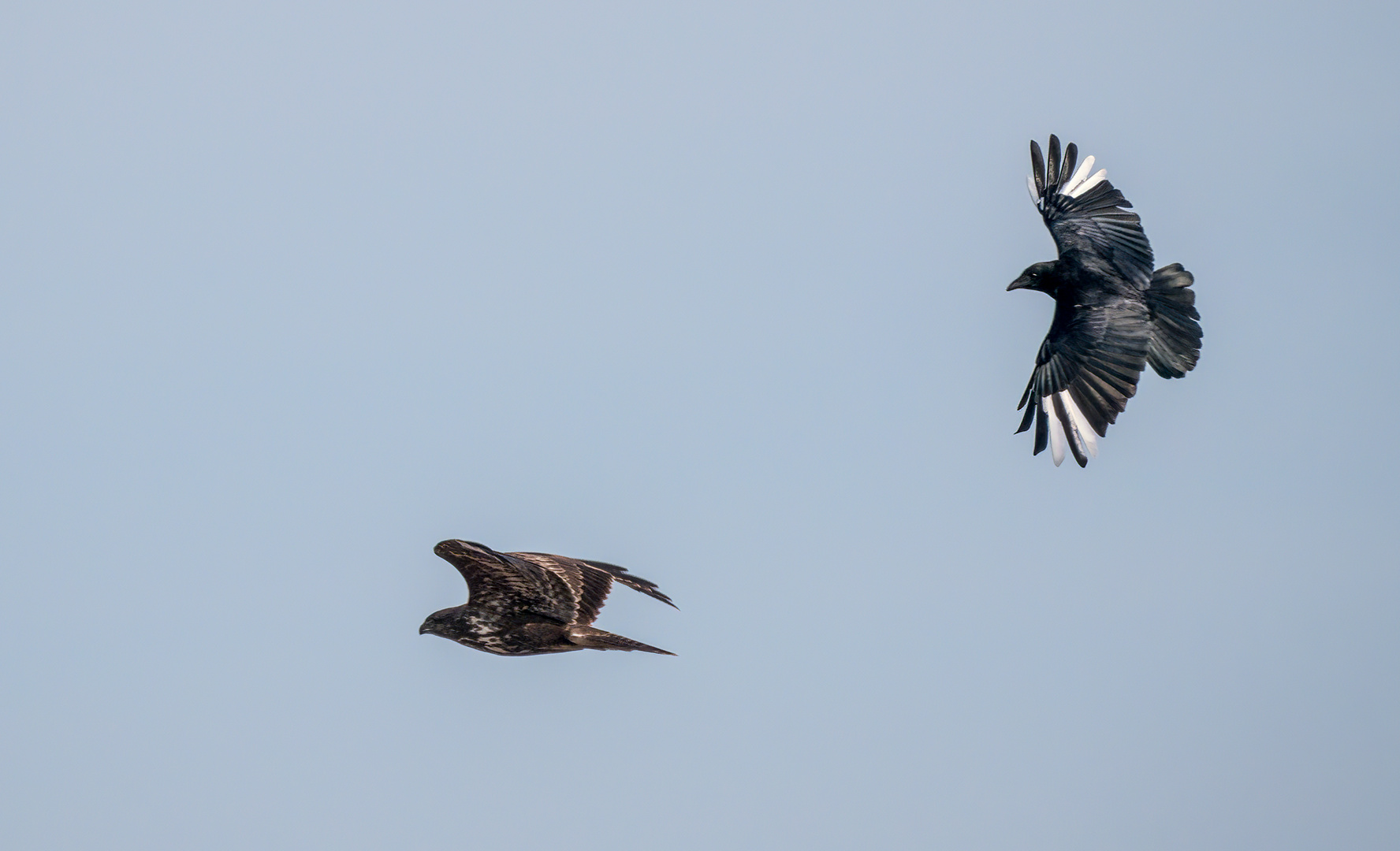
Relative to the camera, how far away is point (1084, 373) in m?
29.6

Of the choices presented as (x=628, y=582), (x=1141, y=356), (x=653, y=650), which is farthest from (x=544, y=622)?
(x=1141, y=356)

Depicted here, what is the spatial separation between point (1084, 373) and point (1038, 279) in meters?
3.80

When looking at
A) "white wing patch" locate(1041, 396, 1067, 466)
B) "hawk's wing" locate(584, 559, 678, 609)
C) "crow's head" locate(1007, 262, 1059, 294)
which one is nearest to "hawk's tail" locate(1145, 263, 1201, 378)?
"crow's head" locate(1007, 262, 1059, 294)

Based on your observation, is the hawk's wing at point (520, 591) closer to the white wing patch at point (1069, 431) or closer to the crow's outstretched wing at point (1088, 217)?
the white wing patch at point (1069, 431)

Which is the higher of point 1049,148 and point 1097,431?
point 1049,148

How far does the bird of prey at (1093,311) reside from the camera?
95.7ft

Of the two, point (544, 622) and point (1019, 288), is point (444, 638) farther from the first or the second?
point (1019, 288)

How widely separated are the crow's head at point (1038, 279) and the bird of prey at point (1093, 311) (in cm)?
2

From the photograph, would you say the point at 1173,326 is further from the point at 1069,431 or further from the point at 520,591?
the point at 520,591

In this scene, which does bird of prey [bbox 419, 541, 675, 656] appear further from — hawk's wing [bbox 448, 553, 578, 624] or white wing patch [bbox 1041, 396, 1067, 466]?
white wing patch [bbox 1041, 396, 1067, 466]

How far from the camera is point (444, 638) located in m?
26.7

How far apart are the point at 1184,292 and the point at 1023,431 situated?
4941mm

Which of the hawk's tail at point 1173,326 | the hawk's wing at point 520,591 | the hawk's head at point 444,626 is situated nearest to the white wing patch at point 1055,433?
the hawk's tail at point 1173,326

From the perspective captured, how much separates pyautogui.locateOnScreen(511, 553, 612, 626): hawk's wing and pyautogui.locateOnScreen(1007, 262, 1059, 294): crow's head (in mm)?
12012
